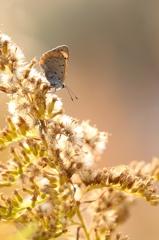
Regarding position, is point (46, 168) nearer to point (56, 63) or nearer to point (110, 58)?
point (56, 63)

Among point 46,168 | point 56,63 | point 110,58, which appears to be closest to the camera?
point 46,168

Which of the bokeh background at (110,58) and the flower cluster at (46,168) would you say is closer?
the flower cluster at (46,168)

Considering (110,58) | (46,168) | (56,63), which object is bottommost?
(46,168)

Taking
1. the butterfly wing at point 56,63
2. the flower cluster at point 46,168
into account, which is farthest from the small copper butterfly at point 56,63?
the flower cluster at point 46,168

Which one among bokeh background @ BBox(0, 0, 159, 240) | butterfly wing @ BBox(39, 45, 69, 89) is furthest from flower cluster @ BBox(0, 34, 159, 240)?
bokeh background @ BBox(0, 0, 159, 240)

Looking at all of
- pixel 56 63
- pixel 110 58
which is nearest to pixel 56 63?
pixel 56 63

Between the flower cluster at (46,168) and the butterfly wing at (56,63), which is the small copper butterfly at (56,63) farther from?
the flower cluster at (46,168)

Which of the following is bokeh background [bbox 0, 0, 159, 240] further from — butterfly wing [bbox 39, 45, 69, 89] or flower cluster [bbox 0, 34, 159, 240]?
flower cluster [bbox 0, 34, 159, 240]
